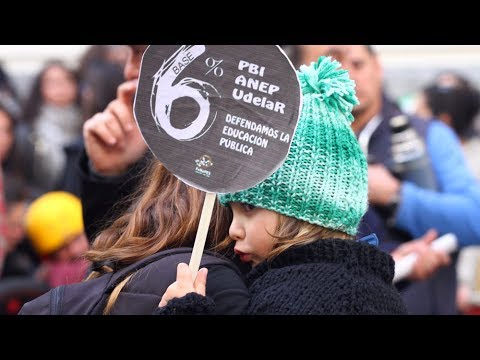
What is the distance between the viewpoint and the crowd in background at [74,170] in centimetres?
380

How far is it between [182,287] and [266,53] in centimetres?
49

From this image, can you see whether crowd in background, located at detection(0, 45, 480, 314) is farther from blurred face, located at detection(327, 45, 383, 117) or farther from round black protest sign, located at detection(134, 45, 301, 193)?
round black protest sign, located at detection(134, 45, 301, 193)

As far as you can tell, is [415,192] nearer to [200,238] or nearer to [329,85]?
[329,85]

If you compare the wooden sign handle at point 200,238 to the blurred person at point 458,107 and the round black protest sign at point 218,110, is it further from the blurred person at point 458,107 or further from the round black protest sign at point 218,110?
the blurred person at point 458,107

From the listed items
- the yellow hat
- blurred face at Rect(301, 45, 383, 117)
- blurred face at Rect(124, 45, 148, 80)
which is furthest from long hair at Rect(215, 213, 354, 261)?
the yellow hat

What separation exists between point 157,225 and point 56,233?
7.34 ft

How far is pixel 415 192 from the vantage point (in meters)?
3.78

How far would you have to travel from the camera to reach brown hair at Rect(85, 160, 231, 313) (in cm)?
225

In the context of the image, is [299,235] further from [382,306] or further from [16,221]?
[16,221]

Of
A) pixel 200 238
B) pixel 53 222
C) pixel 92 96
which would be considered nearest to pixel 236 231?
pixel 200 238

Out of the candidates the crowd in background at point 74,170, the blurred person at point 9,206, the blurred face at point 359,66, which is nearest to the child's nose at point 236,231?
the crowd in background at point 74,170

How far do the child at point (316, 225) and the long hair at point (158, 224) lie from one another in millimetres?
106

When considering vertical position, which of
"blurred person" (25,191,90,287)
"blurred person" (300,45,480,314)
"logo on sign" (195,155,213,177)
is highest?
"logo on sign" (195,155,213,177)

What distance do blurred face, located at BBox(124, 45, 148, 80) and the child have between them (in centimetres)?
74
